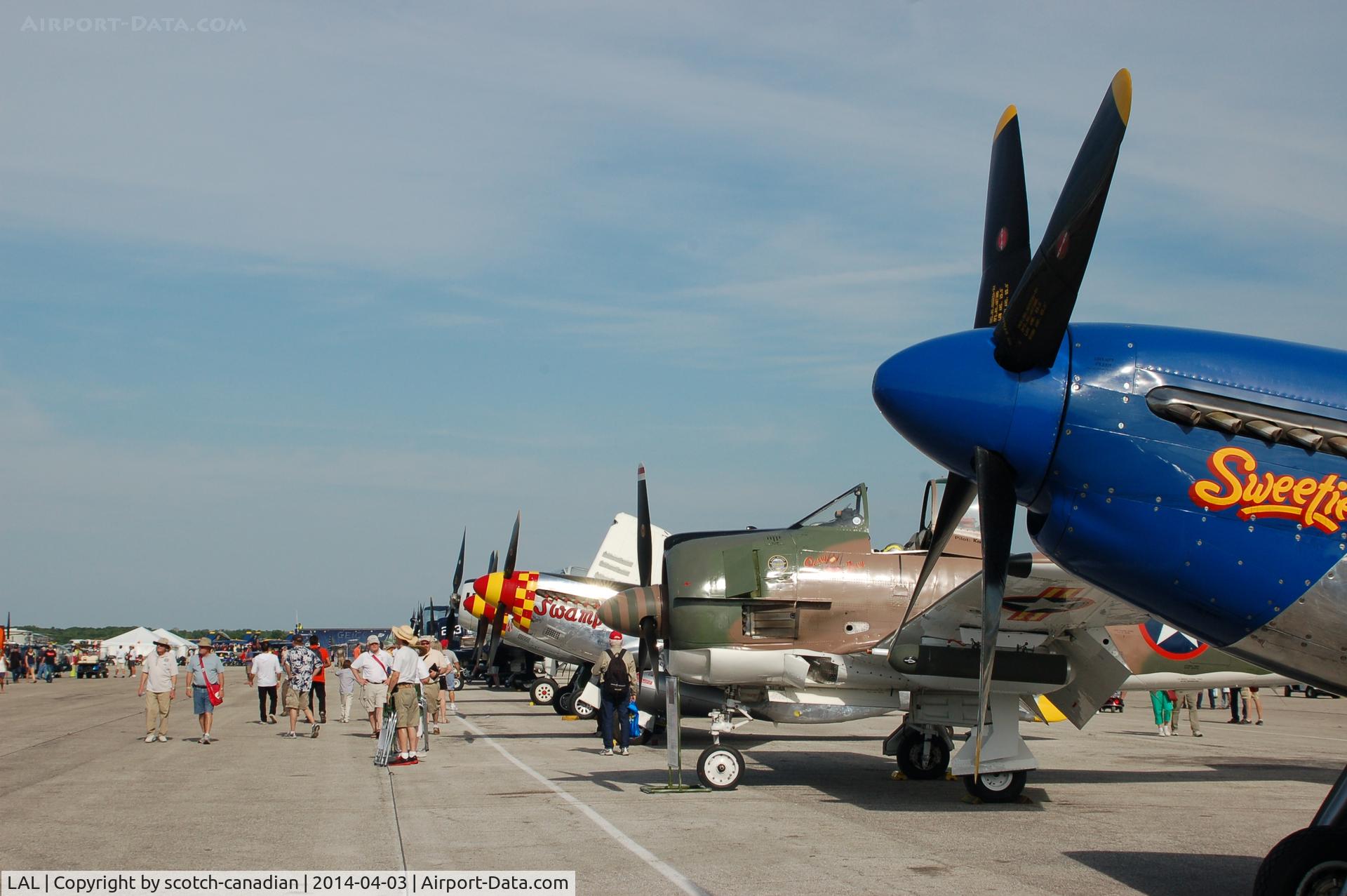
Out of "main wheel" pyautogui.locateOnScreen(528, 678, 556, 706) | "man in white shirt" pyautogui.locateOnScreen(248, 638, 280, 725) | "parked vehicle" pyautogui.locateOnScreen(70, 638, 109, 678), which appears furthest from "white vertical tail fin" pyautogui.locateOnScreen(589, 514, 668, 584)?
"parked vehicle" pyautogui.locateOnScreen(70, 638, 109, 678)

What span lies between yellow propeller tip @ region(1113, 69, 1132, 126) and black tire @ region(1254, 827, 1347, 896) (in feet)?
11.9

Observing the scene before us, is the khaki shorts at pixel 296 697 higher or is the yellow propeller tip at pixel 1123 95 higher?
the yellow propeller tip at pixel 1123 95

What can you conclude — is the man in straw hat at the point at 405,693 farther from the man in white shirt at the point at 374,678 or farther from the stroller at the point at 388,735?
the man in white shirt at the point at 374,678

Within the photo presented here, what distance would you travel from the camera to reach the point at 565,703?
28484 mm

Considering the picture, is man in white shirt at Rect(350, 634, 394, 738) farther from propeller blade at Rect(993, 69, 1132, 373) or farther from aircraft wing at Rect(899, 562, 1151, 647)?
propeller blade at Rect(993, 69, 1132, 373)

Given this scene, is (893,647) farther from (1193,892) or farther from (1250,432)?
(1250,432)

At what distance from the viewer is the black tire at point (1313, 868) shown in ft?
19.2

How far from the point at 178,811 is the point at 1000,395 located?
28.5 ft

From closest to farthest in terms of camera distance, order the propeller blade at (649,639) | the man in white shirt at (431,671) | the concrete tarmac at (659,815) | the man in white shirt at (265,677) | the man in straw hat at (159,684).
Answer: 1. the concrete tarmac at (659,815)
2. the propeller blade at (649,639)
3. the man in white shirt at (431,671)
4. the man in straw hat at (159,684)
5. the man in white shirt at (265,677)

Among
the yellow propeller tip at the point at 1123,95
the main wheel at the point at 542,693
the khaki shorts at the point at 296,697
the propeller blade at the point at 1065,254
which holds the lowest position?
the main wheel at the point at 542,693

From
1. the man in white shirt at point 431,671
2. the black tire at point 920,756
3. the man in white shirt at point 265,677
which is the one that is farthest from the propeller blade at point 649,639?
the man in white shirt at point 265,677

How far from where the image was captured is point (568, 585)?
88.0 ft

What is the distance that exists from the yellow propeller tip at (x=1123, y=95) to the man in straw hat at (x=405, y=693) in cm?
1166

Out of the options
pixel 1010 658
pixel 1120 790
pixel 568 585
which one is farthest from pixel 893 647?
pixel 568 585
